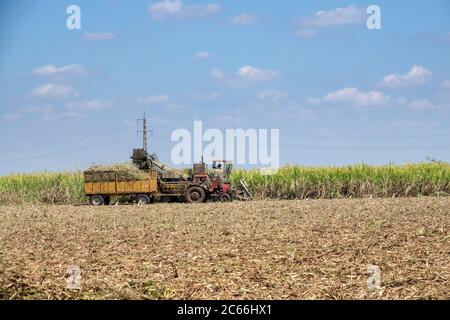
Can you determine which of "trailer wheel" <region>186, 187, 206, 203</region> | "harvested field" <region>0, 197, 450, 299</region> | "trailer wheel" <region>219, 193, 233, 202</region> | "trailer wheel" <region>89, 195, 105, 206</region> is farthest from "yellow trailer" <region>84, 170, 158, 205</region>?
"harvested field" <region>0, 197, 450, 299</region>

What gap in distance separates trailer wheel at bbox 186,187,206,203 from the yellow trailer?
1235mm

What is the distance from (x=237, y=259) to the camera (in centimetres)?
1014

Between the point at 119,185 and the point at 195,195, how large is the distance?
283cm

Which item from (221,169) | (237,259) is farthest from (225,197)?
(237,259)

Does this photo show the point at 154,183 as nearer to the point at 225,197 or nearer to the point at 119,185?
the point at 119,185

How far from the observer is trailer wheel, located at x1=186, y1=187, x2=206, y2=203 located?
1024 inches

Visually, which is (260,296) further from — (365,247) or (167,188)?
(167,188)

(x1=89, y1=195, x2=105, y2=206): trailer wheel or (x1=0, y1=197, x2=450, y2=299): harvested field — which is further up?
(x1=89, y1=195, x2=105, y2=206): trailer wheel

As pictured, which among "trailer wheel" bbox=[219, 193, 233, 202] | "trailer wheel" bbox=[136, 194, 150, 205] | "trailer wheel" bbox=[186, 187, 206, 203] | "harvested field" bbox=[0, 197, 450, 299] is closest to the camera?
"harvested field" bbox=[0, 197, 450, 299]

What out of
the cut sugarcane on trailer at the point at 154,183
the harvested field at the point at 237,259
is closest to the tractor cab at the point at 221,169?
the cut sugarcane on trailer at the point at 154,183

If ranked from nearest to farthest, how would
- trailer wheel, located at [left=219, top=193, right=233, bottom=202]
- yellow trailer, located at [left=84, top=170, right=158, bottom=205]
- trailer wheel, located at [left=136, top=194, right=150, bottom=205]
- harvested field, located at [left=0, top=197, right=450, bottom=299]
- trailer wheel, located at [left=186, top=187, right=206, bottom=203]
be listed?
harvested field, located at [left=0, top=197, right=450, bottom=299] < trailer wheel, located at [left=186, top=187, right=206, bottom=203] < yellow trailer, located at [left=84, top=170, right=158, bottom=205] < trailer wheel, located at [left=136, top=194, right=150, bottom=205] < trailer wheel, located at [left=219, top=193, right=233, bottom=202]

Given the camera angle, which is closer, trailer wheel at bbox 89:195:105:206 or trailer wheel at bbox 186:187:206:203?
trailer wheel at bbox 186:187:206:203

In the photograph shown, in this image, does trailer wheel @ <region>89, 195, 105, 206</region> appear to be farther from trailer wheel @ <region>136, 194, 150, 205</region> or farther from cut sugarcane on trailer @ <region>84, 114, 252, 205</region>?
trailer wheel @ <region>136, 194, 150, 205</region>

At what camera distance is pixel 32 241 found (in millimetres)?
13375
